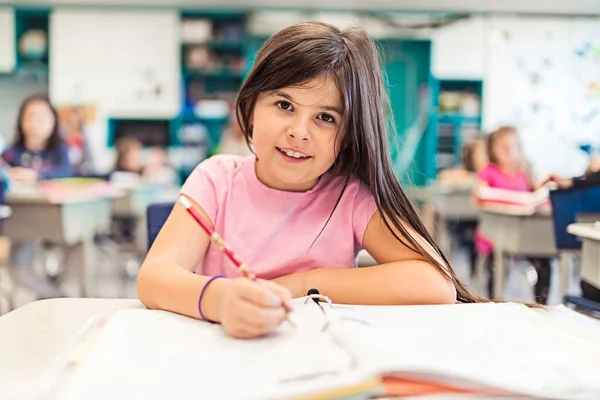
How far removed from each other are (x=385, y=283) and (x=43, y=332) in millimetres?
429

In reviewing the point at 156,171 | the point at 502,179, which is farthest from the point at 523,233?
the point at 156,171

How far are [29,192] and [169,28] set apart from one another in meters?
4.20

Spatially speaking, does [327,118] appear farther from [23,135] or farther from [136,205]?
[136,205]

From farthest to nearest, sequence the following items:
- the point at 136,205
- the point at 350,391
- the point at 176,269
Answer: the point at 136,205, the point at 176,269, the point at 350,391

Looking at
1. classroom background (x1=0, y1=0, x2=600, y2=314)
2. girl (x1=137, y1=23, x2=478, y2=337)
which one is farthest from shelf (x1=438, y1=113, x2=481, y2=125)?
girl (x1=137, y1=23, x2=478, y2=337)

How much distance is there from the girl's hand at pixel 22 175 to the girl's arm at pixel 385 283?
114 inches

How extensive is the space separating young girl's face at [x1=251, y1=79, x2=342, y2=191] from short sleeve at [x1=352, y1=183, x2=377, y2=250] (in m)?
0.10

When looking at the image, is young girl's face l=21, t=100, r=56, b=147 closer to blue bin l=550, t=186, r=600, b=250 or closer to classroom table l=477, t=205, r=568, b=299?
classroom table l=477, t=205, r=568, b=299

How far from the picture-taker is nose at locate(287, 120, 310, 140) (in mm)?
876

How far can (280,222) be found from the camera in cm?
104

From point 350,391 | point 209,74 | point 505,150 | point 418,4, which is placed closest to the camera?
point 350,391

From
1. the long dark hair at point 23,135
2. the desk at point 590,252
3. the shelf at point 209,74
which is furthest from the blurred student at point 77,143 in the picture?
the desk at point 590,252

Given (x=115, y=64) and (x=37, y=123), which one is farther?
(x=115, y=64)

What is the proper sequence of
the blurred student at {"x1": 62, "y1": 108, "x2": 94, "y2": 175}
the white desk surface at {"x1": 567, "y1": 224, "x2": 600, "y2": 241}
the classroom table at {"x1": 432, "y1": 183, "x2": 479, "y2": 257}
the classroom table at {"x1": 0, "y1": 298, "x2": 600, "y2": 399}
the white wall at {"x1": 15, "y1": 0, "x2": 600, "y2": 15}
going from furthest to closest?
1. the white wall at {"x1": 15, "y1": 0, "x2": 600, "y2": 15}
2. the blurred student at {"x1": 62, "y1": 108, "x2": 94, "y2": 175}
3. the classroom table at {"x1": 432, "y1": 183, "x2": 479, "y2": 257}
4. the white desk surface at {"x1": 567, "y1": 224, "x2": 600, "y2": 241}
5. the classroom table at {"x1": 0, "y1": 298, "x2": 600, "y2": 399}
